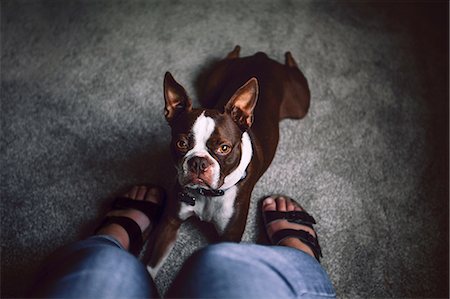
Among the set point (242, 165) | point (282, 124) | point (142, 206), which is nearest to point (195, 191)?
point (242, 165)

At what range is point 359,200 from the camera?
208 cm

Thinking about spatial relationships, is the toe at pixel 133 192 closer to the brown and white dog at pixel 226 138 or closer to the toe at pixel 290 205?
the brown and white dog at pixel 226 138

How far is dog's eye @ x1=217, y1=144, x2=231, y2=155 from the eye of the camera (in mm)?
1550

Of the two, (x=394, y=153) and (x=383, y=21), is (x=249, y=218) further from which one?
(x=383, y=21)

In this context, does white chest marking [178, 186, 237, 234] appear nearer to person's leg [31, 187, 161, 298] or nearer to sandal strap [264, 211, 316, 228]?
sandal strap [264, 211, 316, 228]

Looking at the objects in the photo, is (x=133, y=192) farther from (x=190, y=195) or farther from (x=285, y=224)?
(x=285, y=224)

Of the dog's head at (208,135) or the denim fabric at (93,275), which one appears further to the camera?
the dog's head at (208,135)

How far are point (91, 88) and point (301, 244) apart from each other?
1399 millimetres

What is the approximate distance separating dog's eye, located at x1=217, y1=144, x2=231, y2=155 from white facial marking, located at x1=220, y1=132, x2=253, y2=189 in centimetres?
11

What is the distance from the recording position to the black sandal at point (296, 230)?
1.90 meters

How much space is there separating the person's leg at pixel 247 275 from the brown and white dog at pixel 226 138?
1.20 feet

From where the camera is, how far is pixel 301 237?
6.25 ft

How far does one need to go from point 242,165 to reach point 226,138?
18 centimetres

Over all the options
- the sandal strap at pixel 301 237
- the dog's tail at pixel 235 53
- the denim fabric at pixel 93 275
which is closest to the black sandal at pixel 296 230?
the sandal strap at pixel 301 237
